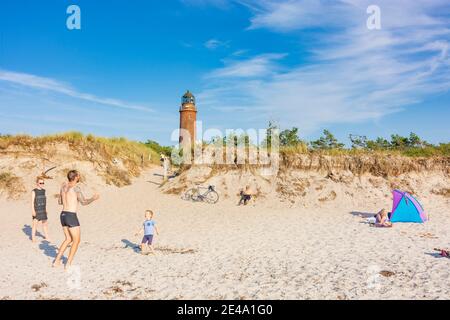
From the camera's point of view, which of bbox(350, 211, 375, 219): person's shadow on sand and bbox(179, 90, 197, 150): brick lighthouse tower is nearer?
bbox(350, 211, 375, 219): person's shadow on sand

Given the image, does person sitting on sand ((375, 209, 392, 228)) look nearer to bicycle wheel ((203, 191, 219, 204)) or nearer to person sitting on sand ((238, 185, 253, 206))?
person sitting on sand ((238, 185, 253, 206))

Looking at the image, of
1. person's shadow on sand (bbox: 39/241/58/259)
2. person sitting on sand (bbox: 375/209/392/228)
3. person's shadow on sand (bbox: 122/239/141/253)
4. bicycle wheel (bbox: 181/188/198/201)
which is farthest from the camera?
bicycle wheel (bbox: 181/188/198/201)

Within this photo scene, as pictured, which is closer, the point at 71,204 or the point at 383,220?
the point at 71,204

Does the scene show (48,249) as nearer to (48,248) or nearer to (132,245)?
(48,248)

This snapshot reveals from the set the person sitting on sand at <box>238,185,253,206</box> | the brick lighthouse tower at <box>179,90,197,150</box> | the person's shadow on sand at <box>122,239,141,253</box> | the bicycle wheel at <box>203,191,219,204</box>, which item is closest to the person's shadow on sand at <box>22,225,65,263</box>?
the person's shadow on sand at <box>122,239,141,253</box>

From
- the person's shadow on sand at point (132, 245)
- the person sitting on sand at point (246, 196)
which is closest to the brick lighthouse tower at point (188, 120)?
the person sitting on sand at point (246, 196)

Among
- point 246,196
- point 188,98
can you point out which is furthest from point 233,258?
point 188,98

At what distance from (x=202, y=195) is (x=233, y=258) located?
10064mm

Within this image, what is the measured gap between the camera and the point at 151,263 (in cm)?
852

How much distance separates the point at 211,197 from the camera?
18875mm

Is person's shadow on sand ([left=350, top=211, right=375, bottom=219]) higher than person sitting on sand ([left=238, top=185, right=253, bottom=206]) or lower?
lower

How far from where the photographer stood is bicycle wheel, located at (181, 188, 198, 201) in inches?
746

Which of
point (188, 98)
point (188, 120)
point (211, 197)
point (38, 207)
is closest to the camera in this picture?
point (38, 207)
